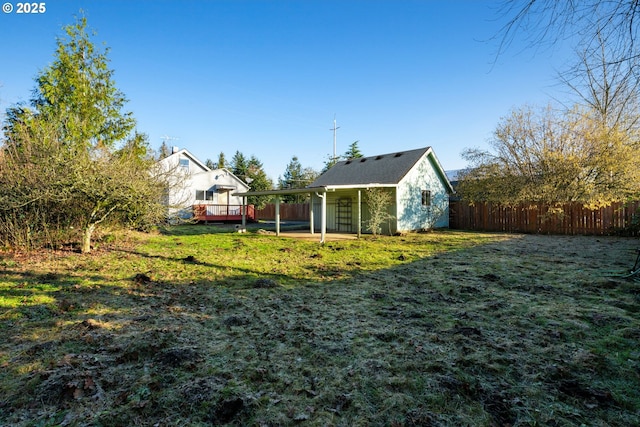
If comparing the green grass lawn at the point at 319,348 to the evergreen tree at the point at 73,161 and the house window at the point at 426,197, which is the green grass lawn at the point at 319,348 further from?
the house window at the point at 426,197

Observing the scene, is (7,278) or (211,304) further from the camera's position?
(7,278)

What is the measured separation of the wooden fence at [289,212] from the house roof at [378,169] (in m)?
10.6

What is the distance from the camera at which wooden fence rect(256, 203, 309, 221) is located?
31.9m

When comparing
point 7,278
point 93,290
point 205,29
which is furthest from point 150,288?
point 205,29

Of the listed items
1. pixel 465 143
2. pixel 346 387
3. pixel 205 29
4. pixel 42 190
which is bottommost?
pixel 346 387

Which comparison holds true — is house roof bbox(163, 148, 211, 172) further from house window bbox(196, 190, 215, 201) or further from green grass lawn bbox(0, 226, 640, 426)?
green grass lawn bbox(0, 226, 640, 426)

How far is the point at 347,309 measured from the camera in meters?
4.59

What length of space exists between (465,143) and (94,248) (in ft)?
60.3

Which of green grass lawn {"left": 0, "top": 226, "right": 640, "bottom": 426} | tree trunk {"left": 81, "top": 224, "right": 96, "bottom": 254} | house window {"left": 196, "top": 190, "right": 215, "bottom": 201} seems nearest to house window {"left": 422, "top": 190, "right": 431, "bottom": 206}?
green grass lawn {"left": 0, "top": 226, "right": 640, "bottom": 426}

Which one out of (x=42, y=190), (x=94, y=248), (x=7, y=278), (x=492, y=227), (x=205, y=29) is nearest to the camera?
(x=7, y=278)

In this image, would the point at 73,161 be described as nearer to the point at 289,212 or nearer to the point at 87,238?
the point at 87,238

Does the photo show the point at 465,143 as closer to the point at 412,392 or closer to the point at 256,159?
the point at 412,392

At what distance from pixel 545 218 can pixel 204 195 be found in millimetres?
24595

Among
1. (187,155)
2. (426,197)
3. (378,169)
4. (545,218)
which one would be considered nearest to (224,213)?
(187,155)
